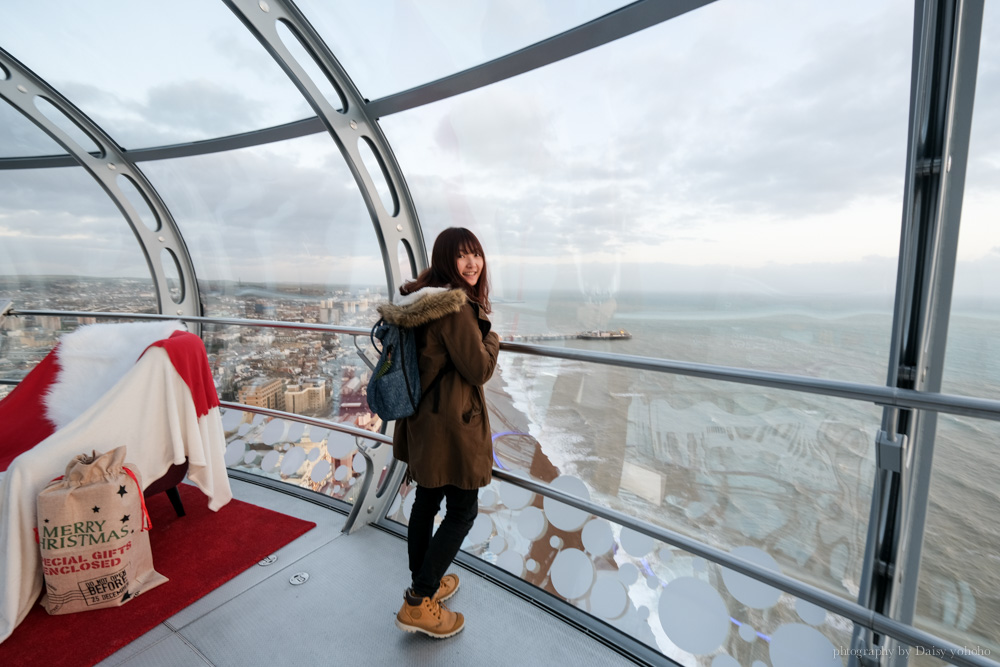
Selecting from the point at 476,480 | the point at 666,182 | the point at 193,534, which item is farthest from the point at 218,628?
the point at 666,182

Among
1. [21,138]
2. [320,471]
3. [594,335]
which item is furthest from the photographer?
[21,138]

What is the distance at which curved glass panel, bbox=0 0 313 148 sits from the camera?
95.2 inches

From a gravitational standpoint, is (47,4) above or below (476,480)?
above

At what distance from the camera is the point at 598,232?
2.35 m

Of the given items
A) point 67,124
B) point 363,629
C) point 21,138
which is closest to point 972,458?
point 363,629

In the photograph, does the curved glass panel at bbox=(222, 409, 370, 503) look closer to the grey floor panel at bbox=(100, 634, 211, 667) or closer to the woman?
the grey floor panel at bbox=(100, 634, 211, 667)

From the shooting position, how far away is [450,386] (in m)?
1.29

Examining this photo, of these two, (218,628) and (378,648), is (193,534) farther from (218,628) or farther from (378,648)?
(378,648)

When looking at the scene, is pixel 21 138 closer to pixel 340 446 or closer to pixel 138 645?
pixel 340 446

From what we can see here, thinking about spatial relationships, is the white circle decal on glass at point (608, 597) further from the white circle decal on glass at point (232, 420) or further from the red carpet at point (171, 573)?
the white circle decal on glass at point (232, 420)

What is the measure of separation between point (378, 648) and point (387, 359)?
95 centimetres

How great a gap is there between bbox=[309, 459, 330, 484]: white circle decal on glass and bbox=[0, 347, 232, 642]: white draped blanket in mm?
471

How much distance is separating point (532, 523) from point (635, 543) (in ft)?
1.46

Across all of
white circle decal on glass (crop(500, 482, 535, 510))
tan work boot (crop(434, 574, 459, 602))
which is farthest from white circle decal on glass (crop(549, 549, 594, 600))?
tan work boot (crop(434, 574, 459, 602))
